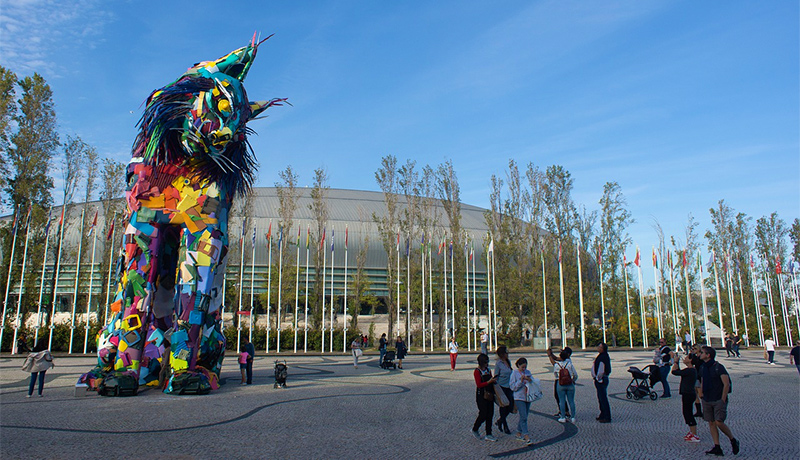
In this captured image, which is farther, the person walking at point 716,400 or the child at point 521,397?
the child at point 521,397

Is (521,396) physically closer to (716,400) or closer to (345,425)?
(716,400)

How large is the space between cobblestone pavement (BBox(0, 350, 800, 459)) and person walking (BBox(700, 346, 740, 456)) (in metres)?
0.30

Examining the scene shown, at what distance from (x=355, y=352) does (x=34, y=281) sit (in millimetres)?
23363

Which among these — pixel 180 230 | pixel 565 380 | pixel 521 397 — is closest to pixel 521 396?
pixel 521 397

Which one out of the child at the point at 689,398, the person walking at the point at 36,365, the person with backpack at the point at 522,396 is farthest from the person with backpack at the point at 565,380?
the person walking at the point at 36,365

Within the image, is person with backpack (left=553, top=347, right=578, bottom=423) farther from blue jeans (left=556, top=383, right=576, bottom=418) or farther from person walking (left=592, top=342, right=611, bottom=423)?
person walking (left=592, top=342, right=611, bottom=423)

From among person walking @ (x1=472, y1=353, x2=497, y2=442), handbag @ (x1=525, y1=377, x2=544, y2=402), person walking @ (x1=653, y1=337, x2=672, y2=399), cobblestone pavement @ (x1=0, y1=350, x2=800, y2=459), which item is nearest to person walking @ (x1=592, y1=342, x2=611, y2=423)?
cobblestone pavement @ (x1=0, y1=350, x2=800, y2=459)

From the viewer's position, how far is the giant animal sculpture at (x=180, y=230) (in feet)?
40.6

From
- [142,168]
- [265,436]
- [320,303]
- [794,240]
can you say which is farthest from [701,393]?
[794,240]

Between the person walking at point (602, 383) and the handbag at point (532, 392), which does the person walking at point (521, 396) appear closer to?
the handbag at point (532, 392)

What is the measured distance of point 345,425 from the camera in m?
9.02

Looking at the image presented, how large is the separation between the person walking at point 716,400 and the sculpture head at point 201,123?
10342 millimetres

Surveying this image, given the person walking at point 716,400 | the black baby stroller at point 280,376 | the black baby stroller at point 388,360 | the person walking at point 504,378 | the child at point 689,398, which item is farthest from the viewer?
the black baby stroller at point 388,360

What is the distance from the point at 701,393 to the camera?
7516mm
